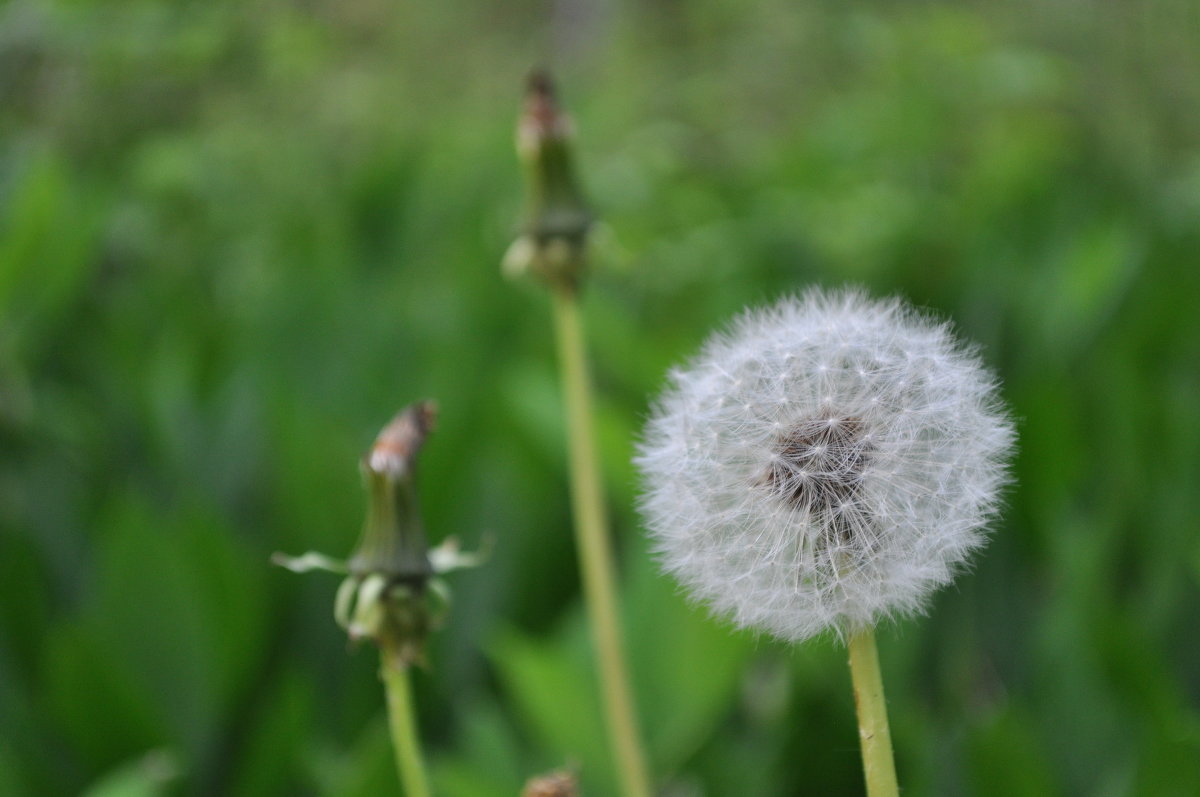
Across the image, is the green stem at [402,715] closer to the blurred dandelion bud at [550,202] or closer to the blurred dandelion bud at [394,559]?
the blurred dandelion bud at [394,559]

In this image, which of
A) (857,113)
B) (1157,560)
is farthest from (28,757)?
(857,113)

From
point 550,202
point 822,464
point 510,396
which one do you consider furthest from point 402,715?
point 510,396

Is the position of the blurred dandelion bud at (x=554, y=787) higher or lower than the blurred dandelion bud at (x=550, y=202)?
lower

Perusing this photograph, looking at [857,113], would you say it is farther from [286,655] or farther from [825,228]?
[286,655]

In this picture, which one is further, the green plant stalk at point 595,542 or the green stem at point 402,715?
the green plant stalk at point 595,542

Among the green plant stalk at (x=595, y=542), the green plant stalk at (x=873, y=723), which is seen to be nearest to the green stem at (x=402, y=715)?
the green plant stalk at (x=873, y=723)

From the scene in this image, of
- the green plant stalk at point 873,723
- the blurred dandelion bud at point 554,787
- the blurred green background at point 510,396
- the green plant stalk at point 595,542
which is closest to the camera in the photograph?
the green plant stalk at point 873,723

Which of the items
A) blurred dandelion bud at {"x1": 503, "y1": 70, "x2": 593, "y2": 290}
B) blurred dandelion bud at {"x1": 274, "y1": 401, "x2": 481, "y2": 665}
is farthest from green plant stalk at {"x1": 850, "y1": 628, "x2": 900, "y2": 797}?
blurred dandelion bud at {"x1": 503, "y1": 70, "x2": 593, "y2": 290}
